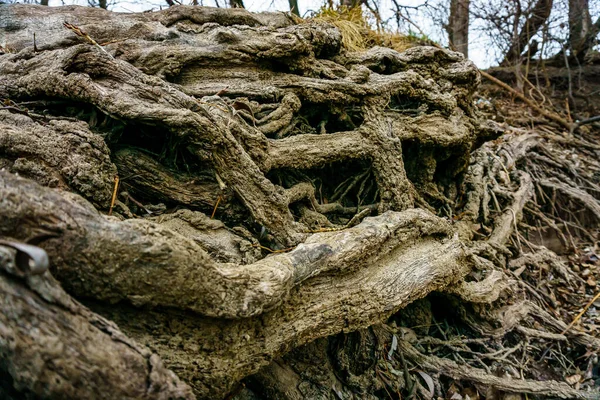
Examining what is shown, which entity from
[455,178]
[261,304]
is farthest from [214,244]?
[455,178]

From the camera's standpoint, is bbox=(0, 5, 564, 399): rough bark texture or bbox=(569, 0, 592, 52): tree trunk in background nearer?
bbox=(0, 5, 564, 399): rough bark texture

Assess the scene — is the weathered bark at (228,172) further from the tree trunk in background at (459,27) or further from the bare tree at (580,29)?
the bare tree at (580,29)

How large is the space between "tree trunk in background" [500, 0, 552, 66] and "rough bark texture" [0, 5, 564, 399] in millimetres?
3533

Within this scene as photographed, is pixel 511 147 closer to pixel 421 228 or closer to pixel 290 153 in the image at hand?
Result: pixel 421 228

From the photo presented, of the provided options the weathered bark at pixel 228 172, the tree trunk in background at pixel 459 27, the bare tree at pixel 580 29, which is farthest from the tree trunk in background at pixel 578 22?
the weathered bark at pixel 228 172

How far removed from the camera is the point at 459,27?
7.10m

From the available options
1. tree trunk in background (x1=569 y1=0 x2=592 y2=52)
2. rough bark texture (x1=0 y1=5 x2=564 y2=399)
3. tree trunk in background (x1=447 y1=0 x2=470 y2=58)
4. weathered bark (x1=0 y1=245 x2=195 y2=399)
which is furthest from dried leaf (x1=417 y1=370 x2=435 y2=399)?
tree trunk in background (x1=569 y1=0 x2=592 y2=52)

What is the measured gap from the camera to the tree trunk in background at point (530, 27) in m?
6.61

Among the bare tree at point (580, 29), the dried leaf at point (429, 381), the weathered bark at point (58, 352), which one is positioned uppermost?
the bare tree at point (580, 29)

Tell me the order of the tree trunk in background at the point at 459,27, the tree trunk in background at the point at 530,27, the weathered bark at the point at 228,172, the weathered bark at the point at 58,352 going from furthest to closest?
the tree trunk in background at the point at 459,27
the tree trunk in background at the point at 530,27
the weathered bark at the point at 228,172
the weathered bark at the point at 58,352

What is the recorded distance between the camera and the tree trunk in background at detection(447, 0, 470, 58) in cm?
700

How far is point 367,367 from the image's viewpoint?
8.43 ft

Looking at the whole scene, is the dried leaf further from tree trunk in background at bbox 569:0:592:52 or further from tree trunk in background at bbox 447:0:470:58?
tree trunk in background at bbox 569:0:592:52

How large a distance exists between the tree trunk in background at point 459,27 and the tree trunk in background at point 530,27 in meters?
0.66
